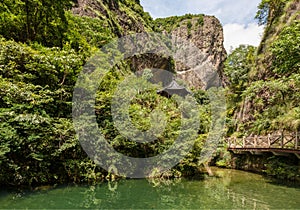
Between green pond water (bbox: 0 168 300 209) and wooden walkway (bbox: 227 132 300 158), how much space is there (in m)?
1.77

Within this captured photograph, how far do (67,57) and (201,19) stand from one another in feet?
153

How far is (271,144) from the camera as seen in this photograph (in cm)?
1171

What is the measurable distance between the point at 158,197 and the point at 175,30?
1912 inches

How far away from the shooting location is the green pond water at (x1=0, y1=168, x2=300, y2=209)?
636 centimetres

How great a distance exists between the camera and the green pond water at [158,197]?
6.36 meters

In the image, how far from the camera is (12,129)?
7.31m

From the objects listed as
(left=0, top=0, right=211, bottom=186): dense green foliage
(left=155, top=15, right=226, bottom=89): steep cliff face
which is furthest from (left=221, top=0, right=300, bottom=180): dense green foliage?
(left=155, top=15, right=226, bottom=89): steep cliff face

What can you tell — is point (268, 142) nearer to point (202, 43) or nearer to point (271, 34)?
point (271, 34)

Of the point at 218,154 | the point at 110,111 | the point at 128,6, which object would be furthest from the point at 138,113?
the point at 128,6

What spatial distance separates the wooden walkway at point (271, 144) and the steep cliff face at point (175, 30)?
14112 millimetres

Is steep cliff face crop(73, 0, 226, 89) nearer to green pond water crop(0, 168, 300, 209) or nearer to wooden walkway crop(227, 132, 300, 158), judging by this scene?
wooden walkway crop(227, 132, 300, 158)

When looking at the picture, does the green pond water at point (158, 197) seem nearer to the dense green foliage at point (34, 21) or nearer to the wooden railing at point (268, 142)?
the wooden railing at point (268, 142)

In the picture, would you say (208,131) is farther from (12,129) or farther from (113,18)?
(113,18)

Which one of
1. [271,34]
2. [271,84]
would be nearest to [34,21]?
[271,84]
